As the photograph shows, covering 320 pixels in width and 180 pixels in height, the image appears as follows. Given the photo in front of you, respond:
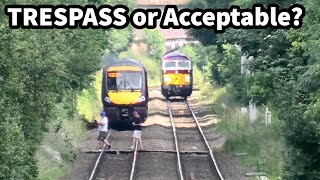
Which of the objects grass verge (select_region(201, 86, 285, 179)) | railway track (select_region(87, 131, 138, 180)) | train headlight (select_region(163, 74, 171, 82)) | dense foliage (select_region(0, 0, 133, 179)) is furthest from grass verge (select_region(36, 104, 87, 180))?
train headlight (select_region(163, 74, 171, 82))

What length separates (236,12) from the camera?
63.1 feet

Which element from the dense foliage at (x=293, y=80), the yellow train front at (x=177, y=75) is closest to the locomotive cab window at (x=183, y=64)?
the yellow train front at (x=177, y=75)

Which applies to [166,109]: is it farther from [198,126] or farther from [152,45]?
[152,45]

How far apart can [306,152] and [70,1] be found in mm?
11951

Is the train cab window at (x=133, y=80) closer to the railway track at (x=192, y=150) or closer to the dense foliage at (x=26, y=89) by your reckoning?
the railway track at (x=192, y=150)

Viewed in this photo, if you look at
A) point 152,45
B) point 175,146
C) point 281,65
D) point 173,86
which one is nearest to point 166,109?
point 173,86

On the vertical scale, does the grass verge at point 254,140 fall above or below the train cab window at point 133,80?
below

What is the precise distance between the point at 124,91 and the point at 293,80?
1480cm

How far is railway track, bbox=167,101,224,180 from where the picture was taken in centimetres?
2305

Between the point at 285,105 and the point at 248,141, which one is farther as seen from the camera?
the point at 248,141

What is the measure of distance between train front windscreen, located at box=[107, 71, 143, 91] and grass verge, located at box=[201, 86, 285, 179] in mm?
3678

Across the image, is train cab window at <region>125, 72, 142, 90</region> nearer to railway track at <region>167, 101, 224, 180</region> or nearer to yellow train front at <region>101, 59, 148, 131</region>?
yellow train front at <region>101, 59, 148, 131</region>

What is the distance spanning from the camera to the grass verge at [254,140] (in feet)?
75.2

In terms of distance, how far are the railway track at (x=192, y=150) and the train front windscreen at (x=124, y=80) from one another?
2397 millimetres
